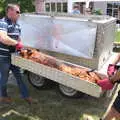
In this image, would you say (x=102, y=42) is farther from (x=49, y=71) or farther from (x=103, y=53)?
(x=49, y=71)

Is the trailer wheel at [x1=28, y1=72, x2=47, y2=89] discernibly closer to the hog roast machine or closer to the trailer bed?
the hog roast machine

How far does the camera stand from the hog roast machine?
5.80 meters

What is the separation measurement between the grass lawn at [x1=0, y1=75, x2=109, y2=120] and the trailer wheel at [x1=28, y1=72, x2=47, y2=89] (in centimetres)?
13

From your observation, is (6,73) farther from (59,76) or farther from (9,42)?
(59,76)

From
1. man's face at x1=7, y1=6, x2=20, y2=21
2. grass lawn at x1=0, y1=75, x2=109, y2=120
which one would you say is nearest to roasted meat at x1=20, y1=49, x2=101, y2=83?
man's face at x1=7, y1=6, x2=20, y2=21

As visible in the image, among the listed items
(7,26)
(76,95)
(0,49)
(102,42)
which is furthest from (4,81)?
(102,42)

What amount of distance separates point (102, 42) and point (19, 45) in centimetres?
149

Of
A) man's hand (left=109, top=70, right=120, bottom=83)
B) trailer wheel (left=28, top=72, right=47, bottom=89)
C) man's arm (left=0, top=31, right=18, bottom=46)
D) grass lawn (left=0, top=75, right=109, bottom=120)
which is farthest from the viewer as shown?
trailer wheel (left=28, top=72, right=47, bottom=89)

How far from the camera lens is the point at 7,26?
19.1 feet

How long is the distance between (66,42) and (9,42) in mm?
1211

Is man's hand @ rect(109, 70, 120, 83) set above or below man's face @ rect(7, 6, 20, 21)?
below

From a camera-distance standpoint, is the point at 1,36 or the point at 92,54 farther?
the point at 92,54

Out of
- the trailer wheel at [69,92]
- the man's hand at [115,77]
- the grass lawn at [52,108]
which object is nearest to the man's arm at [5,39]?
the grass lawn at [52,108]

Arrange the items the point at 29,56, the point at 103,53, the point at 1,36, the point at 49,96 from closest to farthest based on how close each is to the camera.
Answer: the point at 1,36, the point at 29,56, the point at 103,53, the point at 49,96
